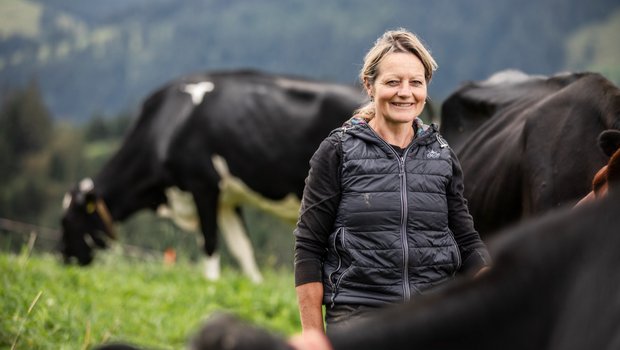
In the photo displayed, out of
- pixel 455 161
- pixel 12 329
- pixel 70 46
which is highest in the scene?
pixel 455 161

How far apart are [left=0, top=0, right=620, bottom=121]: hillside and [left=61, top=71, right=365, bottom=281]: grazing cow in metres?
59.2

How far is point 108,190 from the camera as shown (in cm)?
1168

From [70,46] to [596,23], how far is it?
39757 mm

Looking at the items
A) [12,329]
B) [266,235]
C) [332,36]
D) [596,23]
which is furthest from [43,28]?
[12,329]

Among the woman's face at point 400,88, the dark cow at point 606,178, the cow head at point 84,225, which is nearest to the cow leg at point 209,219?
the cow head at point 84,225

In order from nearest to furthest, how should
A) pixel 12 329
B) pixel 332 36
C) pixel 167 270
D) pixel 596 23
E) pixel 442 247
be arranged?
pixel 442 247 → pixel 12 329 → pixel 167 270 → pixel 596 23 → pixel 332 36

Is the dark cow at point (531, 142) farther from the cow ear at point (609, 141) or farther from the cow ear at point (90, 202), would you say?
the cow ear at point (90, 202)

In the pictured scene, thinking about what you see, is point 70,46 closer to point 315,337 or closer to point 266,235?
point 266,235

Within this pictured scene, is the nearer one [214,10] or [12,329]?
[12,329]

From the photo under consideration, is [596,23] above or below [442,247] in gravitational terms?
below

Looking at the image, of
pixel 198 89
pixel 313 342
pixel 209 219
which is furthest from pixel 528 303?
pixel 198 89

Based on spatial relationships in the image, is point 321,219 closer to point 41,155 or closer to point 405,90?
point 405,90

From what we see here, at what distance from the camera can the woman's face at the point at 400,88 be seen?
341 centimetres

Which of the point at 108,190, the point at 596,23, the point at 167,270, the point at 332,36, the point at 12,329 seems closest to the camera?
the point at 12,329
